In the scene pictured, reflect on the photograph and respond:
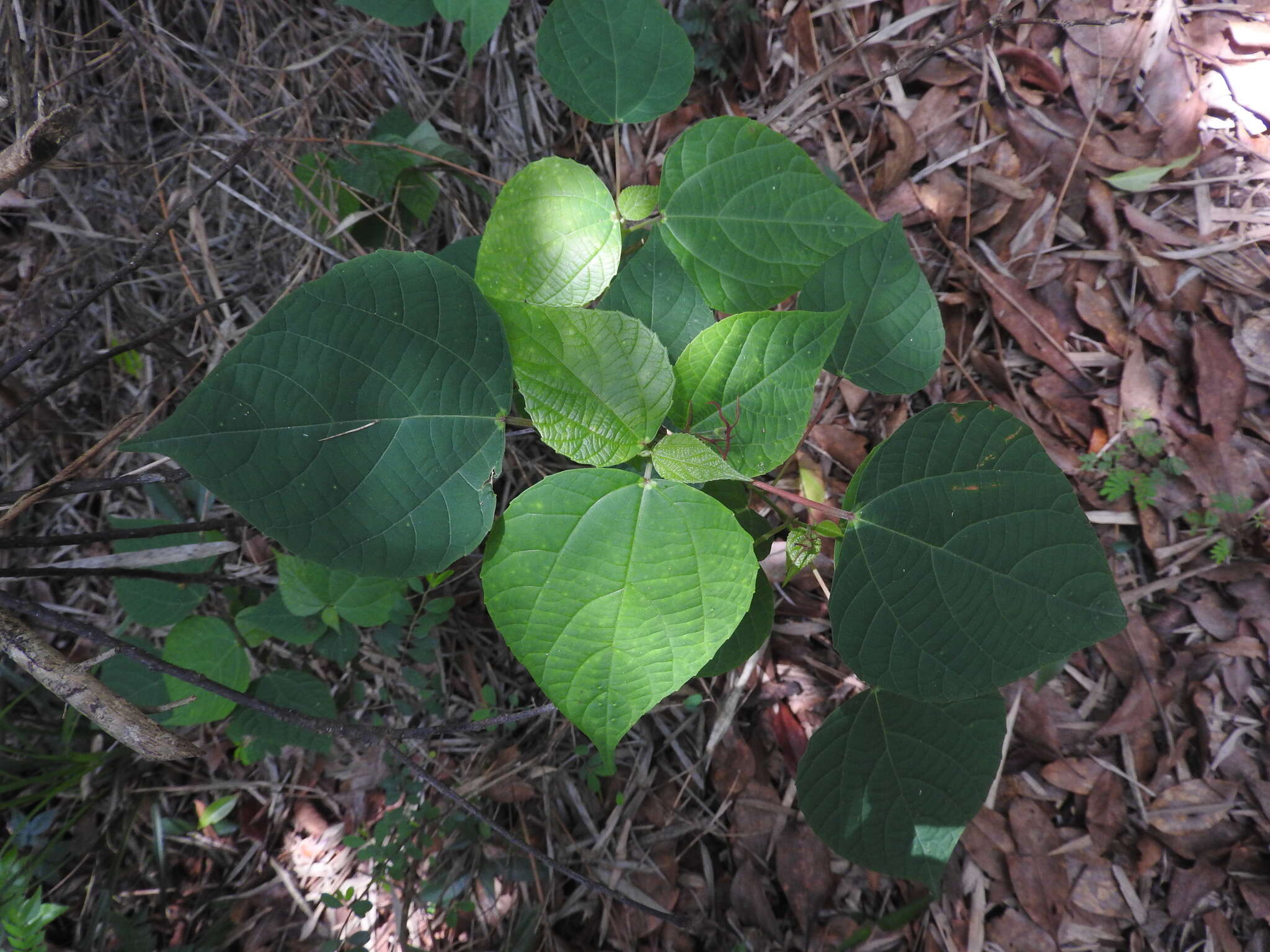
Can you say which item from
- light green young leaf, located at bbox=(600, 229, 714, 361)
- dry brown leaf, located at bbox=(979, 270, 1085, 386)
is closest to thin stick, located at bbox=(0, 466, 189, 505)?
light green young leaf, located at bbox=(600, 229, 714, 361)

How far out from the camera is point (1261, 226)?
6.37ft

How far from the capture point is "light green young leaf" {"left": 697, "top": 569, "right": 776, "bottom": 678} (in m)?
1.22

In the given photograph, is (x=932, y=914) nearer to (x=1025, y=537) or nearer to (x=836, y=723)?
(x=836, y=723)

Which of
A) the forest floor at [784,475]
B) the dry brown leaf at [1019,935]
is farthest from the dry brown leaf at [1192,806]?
the dry brown leaf at [1019,935]

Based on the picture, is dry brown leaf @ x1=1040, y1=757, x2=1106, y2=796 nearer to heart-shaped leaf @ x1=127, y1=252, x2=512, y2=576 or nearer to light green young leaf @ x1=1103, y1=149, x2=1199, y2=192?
light green young leaf @ x1=1103, y1=149, x2=1199, y2=192

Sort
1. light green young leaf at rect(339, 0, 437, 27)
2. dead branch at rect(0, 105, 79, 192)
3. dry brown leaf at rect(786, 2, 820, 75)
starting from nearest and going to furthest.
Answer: dead branch at rect(0, 105, 79, 192), light green young leaf at rect(339, 0, 437, 27), dry brown leaf at rect(786, 2, 820, 75)

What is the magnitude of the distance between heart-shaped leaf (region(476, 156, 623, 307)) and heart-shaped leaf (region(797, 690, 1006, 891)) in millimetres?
910

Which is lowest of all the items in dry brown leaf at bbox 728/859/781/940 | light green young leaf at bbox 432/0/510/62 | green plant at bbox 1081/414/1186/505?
dry brown leaf at bbox 728/859/781/940

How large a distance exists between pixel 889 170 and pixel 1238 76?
925 mm

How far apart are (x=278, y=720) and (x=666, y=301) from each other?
52.8 inches

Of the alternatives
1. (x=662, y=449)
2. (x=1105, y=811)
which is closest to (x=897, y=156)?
(x=662, y=449)

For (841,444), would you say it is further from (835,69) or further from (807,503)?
(835,69)

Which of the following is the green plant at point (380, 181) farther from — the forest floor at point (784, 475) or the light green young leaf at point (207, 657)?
the light green young leaf at point (207, 657)

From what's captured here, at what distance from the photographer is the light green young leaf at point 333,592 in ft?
5.30
